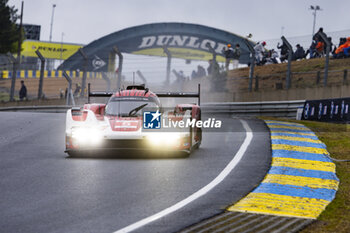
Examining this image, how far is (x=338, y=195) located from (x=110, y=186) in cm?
254

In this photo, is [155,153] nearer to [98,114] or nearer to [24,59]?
[98,114]

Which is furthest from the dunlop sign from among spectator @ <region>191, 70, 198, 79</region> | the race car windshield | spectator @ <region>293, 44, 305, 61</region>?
the race car windshield

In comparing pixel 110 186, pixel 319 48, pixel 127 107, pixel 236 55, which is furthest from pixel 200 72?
pixel 110 186

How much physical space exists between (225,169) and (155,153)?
1.91 meters

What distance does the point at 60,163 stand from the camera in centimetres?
877

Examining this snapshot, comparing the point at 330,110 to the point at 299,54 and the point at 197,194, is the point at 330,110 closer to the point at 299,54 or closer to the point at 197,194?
the point at 299,54

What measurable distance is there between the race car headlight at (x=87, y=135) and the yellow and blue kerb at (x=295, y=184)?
8.76 feet

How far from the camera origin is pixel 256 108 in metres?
19.1

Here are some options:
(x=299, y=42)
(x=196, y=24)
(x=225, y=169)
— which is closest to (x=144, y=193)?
(x=225, y=169)

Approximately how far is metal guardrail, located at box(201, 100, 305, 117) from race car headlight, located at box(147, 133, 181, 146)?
965 cm

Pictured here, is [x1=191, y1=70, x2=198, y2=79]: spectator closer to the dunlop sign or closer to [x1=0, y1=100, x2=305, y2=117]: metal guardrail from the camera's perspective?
[x1=0, y1=100, x2=305, y2=117]: metal guardrail

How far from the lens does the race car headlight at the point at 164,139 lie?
919cm

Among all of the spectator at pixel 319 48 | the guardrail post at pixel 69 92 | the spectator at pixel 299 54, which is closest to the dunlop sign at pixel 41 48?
→ the guardrail post at pixel 69 92

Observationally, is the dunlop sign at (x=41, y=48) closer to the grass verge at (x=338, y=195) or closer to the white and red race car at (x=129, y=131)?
the grass verge at (x=338, y=195)
